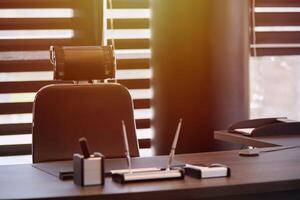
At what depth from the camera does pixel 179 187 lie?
6.63ft

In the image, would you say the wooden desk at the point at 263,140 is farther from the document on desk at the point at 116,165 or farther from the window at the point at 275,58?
the window at the point at 275,58

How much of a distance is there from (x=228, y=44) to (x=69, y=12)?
118 cm

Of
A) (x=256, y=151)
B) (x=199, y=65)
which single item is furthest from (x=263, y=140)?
(x=199, y=65)

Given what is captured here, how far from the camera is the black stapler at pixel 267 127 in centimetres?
329

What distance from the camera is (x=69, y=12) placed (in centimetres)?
435

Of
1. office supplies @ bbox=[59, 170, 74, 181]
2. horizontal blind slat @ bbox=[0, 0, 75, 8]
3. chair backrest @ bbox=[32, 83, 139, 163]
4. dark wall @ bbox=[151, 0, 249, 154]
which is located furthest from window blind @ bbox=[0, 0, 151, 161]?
office supplies @ bbox=[59, 170, 74, 181]

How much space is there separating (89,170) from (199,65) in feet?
6.04

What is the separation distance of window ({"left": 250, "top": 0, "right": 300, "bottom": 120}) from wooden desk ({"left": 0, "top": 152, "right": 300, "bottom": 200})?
2493mm

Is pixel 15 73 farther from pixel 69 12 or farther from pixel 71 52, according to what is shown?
pixel 71 52

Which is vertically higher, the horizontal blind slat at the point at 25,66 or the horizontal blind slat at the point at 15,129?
the horizontal blind slat at the point at 25,66

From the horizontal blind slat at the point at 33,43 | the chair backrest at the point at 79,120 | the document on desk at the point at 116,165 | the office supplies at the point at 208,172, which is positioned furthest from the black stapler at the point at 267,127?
the horizontal blind slat at the point at 33,43

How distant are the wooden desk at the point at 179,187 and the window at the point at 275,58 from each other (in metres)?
2.49

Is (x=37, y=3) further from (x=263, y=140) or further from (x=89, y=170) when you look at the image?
(x=89, y=170)

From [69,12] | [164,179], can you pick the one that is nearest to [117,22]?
[69,12]
